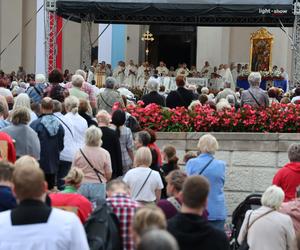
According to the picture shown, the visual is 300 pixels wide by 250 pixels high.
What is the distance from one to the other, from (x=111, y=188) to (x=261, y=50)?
28.9 meters

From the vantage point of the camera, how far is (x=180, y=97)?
48.5ft

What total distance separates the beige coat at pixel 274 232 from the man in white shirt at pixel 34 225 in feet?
8.47

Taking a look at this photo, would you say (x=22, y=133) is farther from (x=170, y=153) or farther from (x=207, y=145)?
(x=207, y=145)

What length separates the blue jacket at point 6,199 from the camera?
5.81m

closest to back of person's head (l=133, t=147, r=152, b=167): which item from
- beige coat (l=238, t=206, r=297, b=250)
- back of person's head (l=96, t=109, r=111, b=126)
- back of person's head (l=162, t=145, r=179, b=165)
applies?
back of person's head (l=162, t=145, r=179, b=165)

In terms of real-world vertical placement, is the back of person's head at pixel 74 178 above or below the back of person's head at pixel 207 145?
below

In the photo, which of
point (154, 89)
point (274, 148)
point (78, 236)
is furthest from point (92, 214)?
point (154, 89)

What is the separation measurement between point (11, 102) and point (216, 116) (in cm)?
366

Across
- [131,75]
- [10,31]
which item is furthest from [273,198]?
[10,31]

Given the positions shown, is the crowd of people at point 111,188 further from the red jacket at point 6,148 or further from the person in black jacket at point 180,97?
the person in black jacket at point 180,97

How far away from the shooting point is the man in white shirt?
480 cm

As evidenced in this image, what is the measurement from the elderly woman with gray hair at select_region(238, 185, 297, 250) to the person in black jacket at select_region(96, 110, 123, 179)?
11.2 ft

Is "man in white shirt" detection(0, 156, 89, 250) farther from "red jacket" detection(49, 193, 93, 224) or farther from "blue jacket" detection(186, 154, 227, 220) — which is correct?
"blue jacket" detection(186, 154, 227, 220)

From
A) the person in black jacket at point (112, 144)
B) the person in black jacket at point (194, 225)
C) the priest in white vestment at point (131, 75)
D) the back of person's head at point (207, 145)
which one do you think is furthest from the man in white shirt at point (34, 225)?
the priest in white vestment at point (131, 75)
